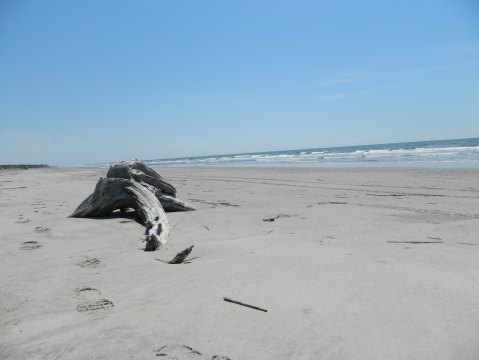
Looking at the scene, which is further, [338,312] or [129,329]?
[338,312]

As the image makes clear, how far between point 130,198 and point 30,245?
1.83 m

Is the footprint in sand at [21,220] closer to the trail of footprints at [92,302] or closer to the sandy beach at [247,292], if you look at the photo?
the sandy beach at [247,292]

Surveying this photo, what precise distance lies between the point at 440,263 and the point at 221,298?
1758 millimetres

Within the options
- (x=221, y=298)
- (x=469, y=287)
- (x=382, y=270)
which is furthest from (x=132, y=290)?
(x=469, y=287)

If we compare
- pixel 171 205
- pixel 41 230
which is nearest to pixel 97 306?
pixel 41 230

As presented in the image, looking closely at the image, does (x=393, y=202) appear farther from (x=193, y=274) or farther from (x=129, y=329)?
(x=129, y=329)

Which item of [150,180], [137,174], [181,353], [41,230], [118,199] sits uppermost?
[137,174]

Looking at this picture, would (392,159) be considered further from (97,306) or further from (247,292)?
(97,306)

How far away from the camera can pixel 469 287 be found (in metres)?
2.28

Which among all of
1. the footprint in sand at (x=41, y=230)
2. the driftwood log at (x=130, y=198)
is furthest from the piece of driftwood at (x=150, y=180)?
the footprint in sand at (x=41, y=230)

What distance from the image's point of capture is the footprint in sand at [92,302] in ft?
6.89

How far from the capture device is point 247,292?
2.27 meters

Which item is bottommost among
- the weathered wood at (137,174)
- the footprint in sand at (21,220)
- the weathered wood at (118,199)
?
the footprint in sand at (21,220)

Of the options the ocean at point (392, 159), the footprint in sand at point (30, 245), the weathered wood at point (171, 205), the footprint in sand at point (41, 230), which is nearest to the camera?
the footprint in sand at point (30, 245)
